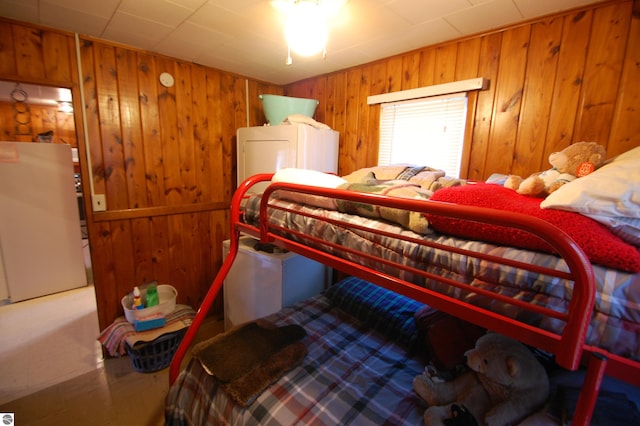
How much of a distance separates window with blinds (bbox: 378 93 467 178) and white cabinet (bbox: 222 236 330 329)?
1.11m

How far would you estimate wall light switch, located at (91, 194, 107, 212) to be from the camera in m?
2.13

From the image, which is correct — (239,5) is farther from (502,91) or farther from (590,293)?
(590,293)

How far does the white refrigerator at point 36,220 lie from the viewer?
278cm

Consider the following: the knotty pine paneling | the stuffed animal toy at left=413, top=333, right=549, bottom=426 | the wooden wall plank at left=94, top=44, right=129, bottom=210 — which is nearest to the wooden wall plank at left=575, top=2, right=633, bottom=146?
the stuffed animal toy at left=413, top=333, right=549, bottom=426

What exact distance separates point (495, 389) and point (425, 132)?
1648 mm

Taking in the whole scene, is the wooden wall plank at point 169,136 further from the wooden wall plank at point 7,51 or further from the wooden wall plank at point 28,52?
the wooden wall plank at point 7,51

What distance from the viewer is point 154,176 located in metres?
2.38

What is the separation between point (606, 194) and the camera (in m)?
0.68

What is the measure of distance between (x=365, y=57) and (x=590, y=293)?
2136 millimetres

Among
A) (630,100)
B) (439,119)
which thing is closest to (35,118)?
(439,119)

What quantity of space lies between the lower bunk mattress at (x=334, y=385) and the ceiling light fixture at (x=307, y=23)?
152cm

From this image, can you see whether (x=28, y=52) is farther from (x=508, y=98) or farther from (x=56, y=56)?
(x=508, y=98)

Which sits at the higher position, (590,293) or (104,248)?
(590,293)

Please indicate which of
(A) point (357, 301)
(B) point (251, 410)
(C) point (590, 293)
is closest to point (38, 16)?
(B) point (251, 410)
